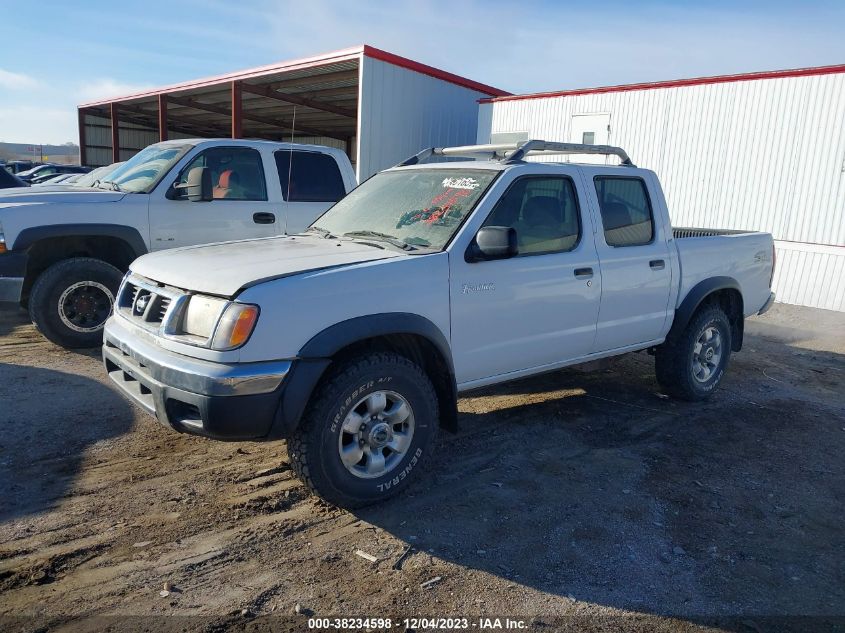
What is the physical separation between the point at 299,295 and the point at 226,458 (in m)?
1.57

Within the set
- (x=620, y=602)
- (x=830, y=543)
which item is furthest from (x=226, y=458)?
(x=830, y=543)

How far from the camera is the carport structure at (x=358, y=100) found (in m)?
13.1

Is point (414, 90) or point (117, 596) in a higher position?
point (414, 90)

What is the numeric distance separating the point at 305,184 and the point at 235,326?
4513 mm

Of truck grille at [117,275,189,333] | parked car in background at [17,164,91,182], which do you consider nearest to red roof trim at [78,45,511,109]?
parked car in background at [17,164,91,182]

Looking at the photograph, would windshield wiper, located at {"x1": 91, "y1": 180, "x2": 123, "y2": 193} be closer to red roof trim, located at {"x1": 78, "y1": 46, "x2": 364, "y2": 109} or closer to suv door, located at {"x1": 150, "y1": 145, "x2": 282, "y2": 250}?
suv door, located at {"x1": 150, "y1": 145, "x2": 282, "y2": 250}

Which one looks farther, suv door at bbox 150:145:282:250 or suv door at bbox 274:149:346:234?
suv door at bbox 274:149:346:234

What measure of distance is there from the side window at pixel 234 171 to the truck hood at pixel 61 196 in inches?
28.6

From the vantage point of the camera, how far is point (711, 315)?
222 inches

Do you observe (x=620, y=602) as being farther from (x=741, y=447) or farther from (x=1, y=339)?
(x=1, y=339)

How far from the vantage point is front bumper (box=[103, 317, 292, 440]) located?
301cm

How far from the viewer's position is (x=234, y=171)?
688 centimetres

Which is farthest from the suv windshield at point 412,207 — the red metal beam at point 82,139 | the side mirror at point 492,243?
the red metal beam at point 82,139

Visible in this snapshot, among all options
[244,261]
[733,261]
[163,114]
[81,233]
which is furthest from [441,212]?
[163,114]
